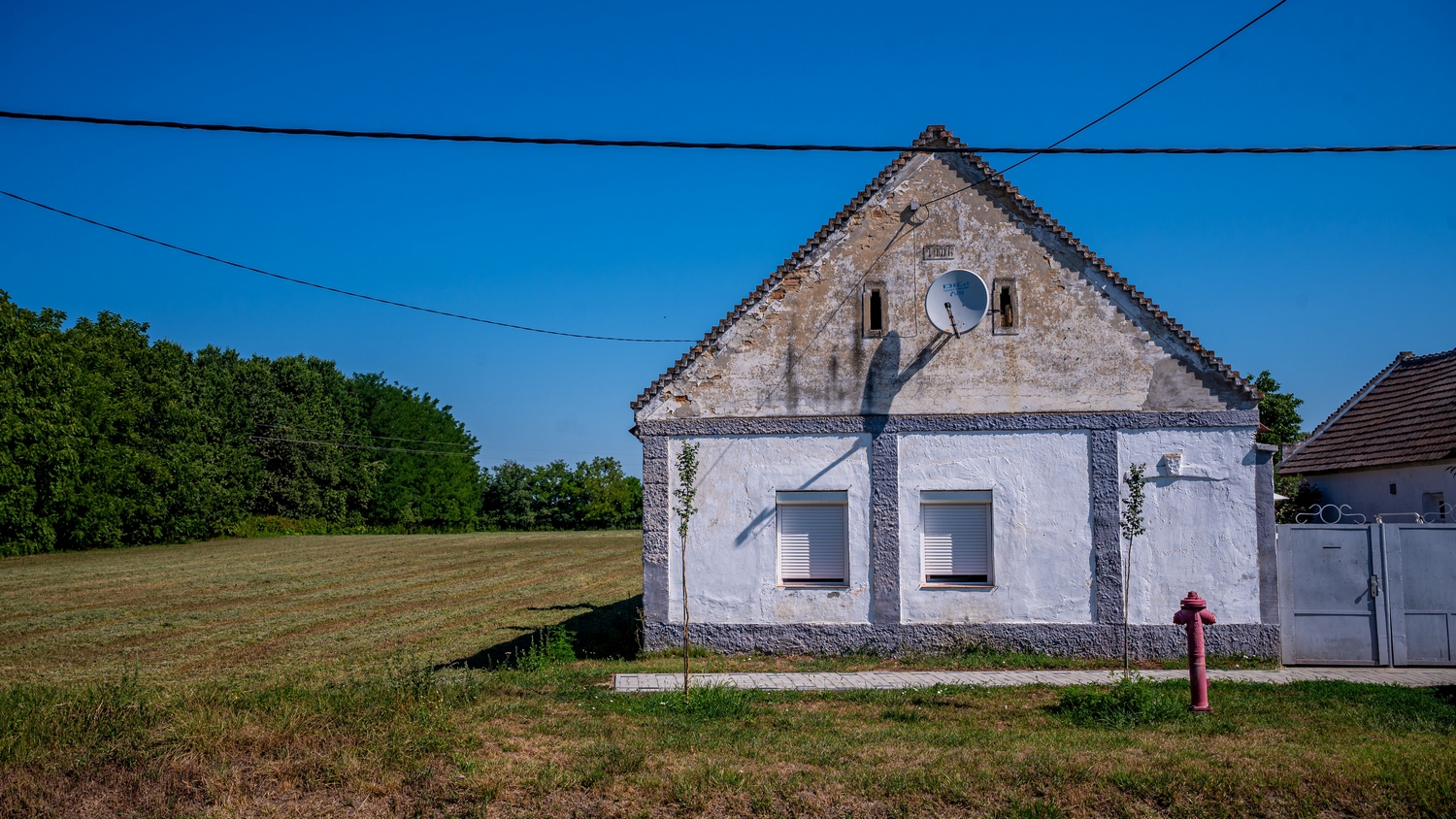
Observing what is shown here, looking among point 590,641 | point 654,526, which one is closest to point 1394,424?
→ point 654,526

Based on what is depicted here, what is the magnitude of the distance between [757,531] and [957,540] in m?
3.03

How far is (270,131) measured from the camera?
9055mm

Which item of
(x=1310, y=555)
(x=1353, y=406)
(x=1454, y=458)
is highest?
(x=1353, y=406)

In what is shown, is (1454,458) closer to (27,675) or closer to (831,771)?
(831,771)

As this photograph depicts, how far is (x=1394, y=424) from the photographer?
19.4 m

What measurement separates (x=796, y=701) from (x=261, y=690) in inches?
231

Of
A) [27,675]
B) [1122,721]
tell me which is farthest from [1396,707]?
[27,675]

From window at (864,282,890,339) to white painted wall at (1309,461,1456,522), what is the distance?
10.1 m

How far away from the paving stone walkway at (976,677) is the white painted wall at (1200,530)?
1.08 metres

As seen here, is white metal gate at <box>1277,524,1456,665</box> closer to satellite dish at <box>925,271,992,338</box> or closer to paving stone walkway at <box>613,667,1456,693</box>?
paving stone walkway at <box>613,667,1456,693</box>

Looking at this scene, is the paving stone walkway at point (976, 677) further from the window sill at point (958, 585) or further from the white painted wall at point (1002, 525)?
the window sill at point (958, 585)

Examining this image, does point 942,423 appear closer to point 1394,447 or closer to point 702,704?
point 702,704

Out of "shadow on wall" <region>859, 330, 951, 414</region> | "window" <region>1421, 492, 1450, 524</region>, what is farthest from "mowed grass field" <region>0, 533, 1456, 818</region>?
"window" <region>1421, 492, 1450, 524</region>

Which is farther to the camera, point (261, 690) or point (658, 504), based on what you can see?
point (658, 504)
